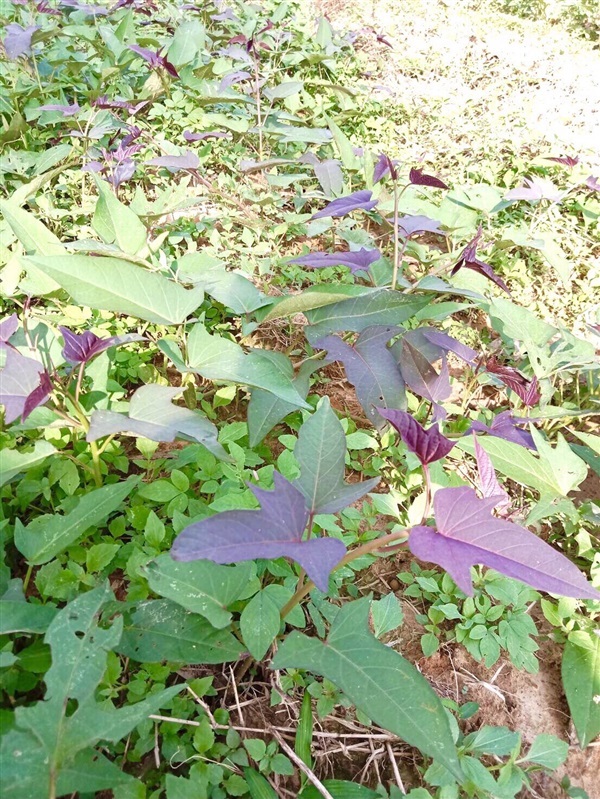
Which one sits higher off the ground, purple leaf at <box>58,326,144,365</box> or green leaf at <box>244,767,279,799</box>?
purple leaf at <box>58,326,144,365</box>

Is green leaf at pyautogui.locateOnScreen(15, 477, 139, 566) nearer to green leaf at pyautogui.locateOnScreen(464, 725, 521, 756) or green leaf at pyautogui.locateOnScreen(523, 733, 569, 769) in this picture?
green leaf at pyautogui.locateOnScreen(464, 725, 521, 756)

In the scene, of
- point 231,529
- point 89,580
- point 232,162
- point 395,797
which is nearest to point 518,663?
point 395,797

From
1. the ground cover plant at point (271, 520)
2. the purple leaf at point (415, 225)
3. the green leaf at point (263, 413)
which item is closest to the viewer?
the ground cover plant at point (271, 520)

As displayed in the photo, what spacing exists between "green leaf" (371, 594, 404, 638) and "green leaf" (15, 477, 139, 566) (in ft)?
1.92

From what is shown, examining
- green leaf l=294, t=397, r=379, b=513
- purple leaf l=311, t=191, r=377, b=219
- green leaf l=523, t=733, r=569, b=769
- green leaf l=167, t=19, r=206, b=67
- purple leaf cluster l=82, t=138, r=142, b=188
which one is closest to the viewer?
green leaf l=294, t=397, r=379, b=513

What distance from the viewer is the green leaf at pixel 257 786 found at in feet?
2.93

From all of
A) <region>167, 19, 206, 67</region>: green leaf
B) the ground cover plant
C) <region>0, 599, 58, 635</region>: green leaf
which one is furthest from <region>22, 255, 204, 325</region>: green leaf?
<region>167, 19, 206, 67</region>: green leaf

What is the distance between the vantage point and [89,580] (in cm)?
106

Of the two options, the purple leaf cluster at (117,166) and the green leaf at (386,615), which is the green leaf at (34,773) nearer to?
the green leaf at (386,615)

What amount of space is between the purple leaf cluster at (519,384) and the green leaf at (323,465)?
2.43 feet

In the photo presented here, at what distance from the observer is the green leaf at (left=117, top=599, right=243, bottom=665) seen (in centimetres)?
93

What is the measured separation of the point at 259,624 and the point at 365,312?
2.91 feet

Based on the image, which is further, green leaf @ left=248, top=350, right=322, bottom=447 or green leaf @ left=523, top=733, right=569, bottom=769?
green leaf @ left=248, top=350, right=322, bottom=447

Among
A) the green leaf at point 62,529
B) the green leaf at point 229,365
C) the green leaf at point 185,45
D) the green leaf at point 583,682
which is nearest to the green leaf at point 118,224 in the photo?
the green leaf at point 229,365
